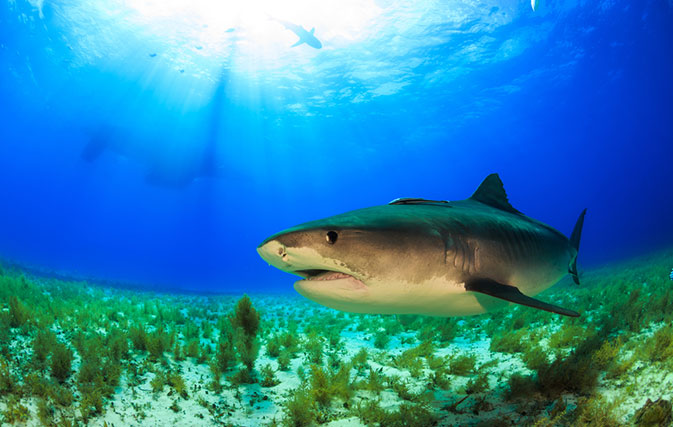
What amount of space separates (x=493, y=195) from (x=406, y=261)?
281cm

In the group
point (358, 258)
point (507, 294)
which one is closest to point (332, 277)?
point (358, 258)

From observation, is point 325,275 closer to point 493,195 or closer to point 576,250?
point 493,195

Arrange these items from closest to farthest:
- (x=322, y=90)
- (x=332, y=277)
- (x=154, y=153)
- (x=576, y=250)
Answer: (x=332, y=277) < (x=576, y=250) < (x=322, y=90) < (x=154, y=153)

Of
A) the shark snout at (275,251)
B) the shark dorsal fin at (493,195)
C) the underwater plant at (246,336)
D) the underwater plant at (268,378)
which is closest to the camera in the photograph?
the shark snout at (275,251)

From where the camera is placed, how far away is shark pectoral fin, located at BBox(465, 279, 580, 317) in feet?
6.73

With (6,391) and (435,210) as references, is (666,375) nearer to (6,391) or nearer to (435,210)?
(435,210)

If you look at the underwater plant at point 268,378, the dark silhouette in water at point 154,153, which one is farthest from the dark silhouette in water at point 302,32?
the underwater plant at point 268,378

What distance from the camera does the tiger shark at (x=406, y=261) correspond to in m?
1.95

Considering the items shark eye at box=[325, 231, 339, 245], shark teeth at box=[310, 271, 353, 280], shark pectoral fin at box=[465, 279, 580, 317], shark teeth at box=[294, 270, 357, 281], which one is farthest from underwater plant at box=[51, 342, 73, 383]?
shark pectoral fin at box=[465, 279, 580, 317]

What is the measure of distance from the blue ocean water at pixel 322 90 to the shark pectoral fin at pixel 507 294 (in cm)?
2684

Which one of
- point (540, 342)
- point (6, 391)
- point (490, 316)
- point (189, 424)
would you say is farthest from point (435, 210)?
point (490, 316)

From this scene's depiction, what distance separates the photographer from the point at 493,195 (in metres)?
4.19

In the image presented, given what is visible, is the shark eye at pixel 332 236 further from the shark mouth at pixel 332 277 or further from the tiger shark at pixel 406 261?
the shark mouth at pixel 332 277

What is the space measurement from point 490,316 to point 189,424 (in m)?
6.30
